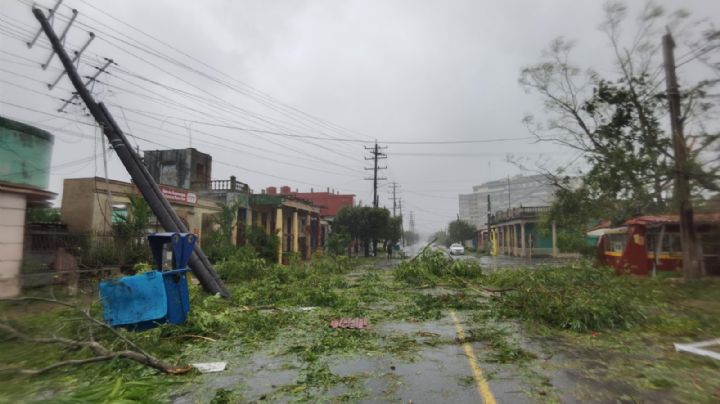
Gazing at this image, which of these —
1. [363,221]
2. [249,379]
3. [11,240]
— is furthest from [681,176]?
[363,221]

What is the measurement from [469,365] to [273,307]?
22.2ft

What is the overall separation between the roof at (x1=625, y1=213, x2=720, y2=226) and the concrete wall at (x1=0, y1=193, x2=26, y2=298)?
23784 mm

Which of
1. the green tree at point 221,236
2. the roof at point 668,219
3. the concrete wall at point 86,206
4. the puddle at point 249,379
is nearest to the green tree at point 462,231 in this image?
the green tree at point 221,236

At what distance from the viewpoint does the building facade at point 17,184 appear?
13523mm

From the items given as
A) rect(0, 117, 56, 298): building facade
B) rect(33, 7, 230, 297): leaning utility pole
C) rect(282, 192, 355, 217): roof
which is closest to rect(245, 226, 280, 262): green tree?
rect(0, 117, 56, 298): building facade

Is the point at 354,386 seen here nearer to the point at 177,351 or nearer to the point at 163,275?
the point at 177,351

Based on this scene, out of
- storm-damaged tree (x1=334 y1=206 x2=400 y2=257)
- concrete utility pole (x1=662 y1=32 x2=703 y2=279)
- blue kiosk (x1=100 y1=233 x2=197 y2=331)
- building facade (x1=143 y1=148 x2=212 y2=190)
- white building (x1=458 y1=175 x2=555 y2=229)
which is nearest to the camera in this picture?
blue kiosk (x1=100 y1=233 x2=197 y2=331)

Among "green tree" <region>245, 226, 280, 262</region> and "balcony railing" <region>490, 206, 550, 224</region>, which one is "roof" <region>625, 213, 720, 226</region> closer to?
"green tree" <region>245, 226, 280, 262</region>

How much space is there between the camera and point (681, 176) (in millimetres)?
16266

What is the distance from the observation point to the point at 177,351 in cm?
769

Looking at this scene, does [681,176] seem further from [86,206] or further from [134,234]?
[86,206]

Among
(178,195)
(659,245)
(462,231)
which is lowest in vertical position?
(659,245)

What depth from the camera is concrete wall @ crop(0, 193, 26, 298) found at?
13461mm

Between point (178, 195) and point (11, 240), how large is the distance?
11582mm
